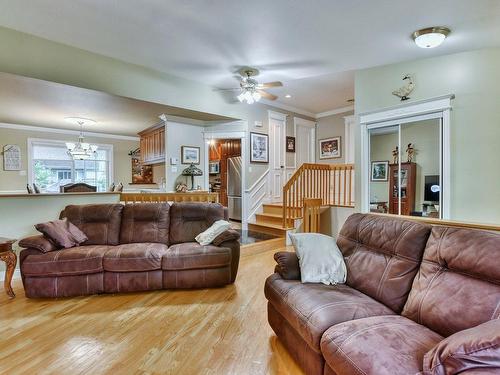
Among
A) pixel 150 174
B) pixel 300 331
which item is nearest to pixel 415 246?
pixel 300 331

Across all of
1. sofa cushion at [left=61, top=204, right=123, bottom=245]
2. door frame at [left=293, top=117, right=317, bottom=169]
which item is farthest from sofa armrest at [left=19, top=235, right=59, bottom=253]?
door frame at [left=293, top=117, right=317, bottom=169]

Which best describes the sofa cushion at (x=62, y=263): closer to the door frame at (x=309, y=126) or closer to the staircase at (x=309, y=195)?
the staircase at (x=309, y=195)

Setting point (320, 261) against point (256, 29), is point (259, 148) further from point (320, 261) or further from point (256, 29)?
point (320, 261)

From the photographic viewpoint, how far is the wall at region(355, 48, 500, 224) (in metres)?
3.26

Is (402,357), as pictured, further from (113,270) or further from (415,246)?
(113,270)

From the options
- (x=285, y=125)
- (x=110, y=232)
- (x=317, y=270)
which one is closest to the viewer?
(x=317, y=270)

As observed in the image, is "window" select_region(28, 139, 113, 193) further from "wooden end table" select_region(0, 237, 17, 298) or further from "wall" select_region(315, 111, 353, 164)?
"wall" select_region(315, 111, 353, 164)

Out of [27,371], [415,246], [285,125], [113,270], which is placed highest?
[285,125]

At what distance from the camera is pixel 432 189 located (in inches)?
147

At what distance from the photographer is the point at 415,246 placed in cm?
180

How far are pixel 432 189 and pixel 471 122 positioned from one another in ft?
3.09

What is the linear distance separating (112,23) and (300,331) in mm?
3462

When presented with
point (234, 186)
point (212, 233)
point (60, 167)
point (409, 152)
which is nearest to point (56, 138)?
point (60, 167)

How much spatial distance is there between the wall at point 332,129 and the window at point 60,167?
6005mm
